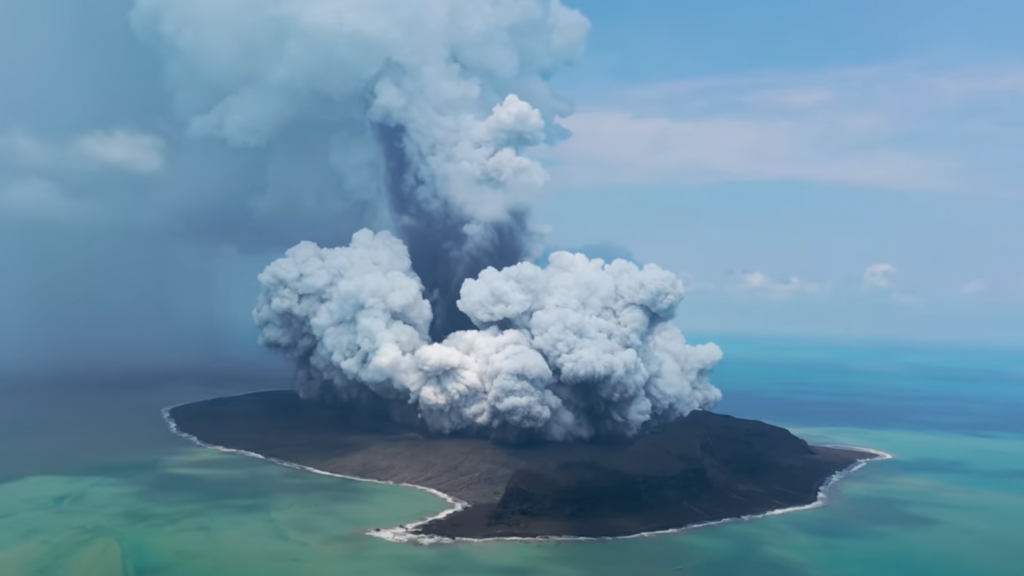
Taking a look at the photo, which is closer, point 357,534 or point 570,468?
point 357,534

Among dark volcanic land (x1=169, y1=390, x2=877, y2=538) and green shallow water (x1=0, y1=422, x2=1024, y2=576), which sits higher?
dark volcanic land (x1=169, y1=390, x2=877, y2=538)

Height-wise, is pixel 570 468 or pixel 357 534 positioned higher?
pixel 570 468

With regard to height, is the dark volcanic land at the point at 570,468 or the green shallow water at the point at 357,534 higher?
the dark volcanic land at the point at 570,468

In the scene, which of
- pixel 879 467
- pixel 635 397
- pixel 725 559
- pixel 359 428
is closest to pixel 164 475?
pixel 359 428

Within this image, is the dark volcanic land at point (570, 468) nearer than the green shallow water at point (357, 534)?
No

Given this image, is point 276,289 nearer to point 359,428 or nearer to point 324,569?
point 359,428
